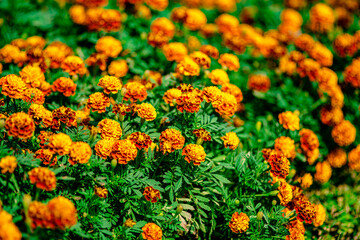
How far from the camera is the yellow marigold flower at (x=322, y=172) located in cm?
326

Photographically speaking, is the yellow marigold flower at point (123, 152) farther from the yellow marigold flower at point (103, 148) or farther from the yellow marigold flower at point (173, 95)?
the yellow marigold flower at point (173, 95)

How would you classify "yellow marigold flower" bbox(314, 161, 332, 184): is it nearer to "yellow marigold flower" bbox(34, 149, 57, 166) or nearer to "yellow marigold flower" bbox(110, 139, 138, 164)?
"yellow marigold flower" bbox(110, 139, 138, 164)

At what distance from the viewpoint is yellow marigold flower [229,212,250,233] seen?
231 cm

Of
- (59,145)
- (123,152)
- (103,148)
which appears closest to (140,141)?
(123,152)

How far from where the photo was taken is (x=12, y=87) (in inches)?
88.7

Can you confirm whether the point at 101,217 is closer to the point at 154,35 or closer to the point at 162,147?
the point at 162,147

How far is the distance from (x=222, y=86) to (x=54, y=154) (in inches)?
64.1

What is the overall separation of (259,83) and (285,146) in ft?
3.11

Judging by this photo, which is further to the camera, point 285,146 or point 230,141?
point 285,146

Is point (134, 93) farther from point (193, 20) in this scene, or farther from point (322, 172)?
point (322, 172)

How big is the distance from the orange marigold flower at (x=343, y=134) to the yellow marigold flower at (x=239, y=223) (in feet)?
5.94

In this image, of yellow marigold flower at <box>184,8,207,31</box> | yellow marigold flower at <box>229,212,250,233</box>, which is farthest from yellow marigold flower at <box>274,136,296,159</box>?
yellow marigold flower at <box>184,8,207,31</box>

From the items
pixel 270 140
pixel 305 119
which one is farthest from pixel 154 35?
pixel 305 119

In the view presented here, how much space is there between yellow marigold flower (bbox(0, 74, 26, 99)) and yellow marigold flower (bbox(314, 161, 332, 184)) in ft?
9.84
